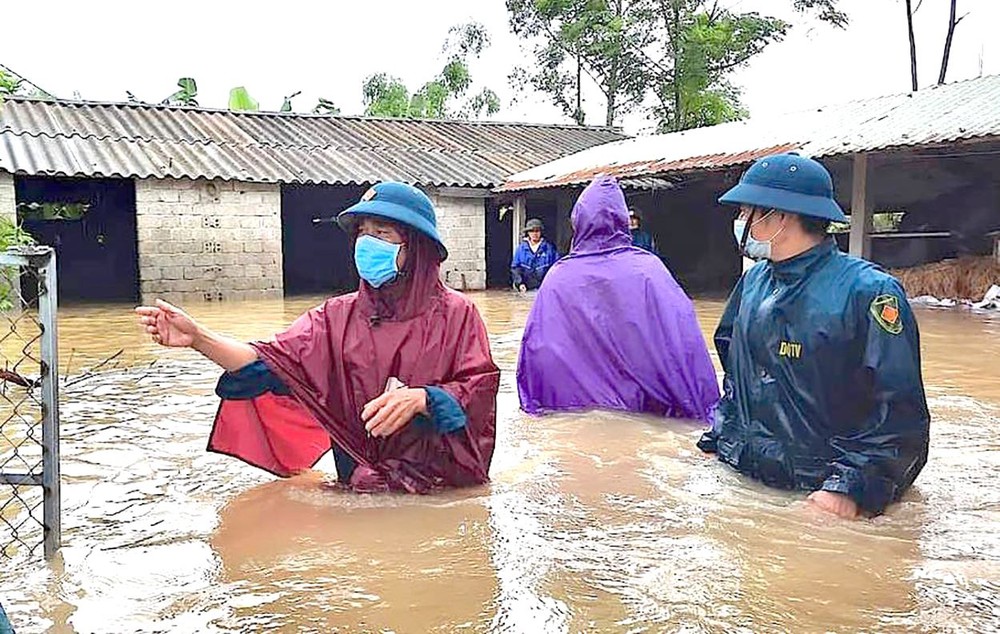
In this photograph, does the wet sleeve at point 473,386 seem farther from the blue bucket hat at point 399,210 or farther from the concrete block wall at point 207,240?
the concrete block wall at point 207,240

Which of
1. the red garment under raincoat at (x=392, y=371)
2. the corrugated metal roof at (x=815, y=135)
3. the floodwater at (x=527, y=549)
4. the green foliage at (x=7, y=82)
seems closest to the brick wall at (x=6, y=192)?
the corrugated metal roof at (x=815, y=135)

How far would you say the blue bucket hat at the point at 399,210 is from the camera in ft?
11.8

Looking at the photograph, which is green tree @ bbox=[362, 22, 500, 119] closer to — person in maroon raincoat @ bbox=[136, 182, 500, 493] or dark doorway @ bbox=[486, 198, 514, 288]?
dark doorway @ bbox=[486, 198, 514, 288]

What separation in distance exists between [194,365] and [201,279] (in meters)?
8.34

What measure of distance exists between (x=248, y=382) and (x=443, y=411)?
30.7 inches

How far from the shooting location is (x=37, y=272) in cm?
277

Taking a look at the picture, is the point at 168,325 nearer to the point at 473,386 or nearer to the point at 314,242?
the point at 473,386

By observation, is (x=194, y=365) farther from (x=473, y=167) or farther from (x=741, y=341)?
(x=473, y=167)

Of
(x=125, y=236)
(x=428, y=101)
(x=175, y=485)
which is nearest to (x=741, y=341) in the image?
(x=175, y=485)

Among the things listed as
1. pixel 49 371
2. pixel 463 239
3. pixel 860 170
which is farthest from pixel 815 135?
pixel 49 371

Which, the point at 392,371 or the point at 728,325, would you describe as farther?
the point at 728,325

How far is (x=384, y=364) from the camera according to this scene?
3689mm

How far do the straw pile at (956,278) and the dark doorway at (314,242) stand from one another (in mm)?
11013

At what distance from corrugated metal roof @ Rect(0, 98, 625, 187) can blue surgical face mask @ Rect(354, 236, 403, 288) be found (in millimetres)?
12353
